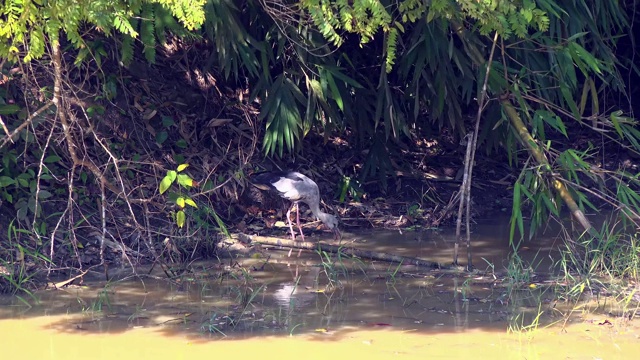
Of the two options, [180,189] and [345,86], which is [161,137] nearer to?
[180,189]

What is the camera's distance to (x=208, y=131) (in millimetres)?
8578

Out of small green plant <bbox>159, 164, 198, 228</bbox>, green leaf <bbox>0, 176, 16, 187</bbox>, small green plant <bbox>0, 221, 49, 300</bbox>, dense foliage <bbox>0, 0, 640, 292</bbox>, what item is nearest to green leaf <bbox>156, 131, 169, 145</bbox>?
dense foliage <bbox>0, 0, 640, 292</bbox>

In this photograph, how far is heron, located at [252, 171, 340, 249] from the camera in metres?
7.70

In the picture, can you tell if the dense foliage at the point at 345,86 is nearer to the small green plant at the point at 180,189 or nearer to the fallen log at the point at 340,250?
the small green plant at the point at 180,189

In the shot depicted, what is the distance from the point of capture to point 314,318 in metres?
5.51

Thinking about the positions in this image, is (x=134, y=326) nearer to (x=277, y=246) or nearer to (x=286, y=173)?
(x=277, y=246)

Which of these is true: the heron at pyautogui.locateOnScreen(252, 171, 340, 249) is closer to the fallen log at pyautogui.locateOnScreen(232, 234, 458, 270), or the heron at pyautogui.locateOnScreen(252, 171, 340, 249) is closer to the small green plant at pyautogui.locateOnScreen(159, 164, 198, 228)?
the fallen log at pyautogui.locateOnScreen(232, 234, 458, 270)

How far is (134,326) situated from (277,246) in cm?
224

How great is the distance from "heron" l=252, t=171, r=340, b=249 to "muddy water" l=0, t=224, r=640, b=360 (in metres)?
0.89

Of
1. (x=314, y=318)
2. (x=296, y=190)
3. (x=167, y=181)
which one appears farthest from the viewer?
(x=296, y=190)

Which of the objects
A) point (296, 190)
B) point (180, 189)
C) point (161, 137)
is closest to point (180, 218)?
point (180, 189)

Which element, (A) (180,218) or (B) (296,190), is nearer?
(A) (180,218)

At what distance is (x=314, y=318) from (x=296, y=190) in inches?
92.2

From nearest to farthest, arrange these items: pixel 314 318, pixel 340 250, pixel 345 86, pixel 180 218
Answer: pixel 314 318
pixel 180 218
pixel 340 250
pixel 345 86
